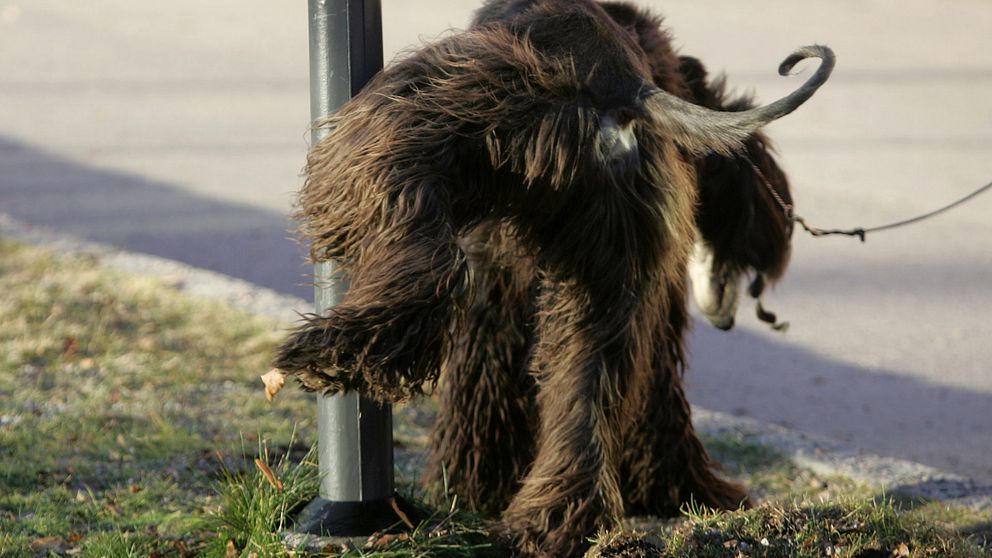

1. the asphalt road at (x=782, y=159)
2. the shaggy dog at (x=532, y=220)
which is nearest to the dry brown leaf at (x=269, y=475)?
the asphalt road at (x=782, y=159)

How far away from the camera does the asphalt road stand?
5.48m

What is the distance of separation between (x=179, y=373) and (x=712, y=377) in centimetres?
232

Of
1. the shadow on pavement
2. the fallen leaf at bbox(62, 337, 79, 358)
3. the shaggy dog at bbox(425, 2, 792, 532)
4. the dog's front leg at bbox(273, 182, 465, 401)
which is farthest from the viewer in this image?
the shadow on pavement

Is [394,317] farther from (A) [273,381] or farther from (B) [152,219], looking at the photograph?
(B) [152,219]

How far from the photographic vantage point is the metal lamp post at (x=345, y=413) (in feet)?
9.46

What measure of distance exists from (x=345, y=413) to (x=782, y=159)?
2.93 metres

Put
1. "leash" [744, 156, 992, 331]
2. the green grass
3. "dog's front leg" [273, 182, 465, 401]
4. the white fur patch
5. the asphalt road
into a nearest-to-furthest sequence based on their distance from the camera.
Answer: "dog's front leg" [273, 182, 465, 401], the green grass, "leash" [744, 156, 992, 331], the white fur patch, the asphalt road

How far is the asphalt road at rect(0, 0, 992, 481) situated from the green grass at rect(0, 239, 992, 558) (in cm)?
63

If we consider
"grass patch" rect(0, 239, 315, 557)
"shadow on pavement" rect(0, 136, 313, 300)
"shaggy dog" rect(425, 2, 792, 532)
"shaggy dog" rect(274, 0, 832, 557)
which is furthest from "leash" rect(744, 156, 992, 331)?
"shadow on pavement" rect(0, 136, 313, 300)

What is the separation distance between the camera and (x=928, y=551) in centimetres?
278

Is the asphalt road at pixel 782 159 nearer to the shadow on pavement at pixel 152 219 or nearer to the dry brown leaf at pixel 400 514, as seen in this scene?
the shadow on pavement at pixel 152 219

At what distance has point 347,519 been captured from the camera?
2.98 meters

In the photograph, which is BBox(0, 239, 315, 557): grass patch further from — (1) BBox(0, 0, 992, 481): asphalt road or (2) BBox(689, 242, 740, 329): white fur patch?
(2) BBox(689, 242, 740, 329): white fur patch

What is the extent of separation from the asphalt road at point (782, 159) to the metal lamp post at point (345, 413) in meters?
0.20
